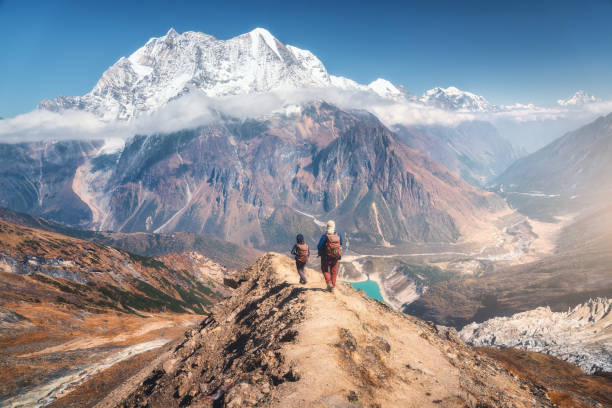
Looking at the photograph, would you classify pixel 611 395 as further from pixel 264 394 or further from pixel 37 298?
pixel 37 298

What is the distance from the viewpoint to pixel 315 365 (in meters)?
12.7

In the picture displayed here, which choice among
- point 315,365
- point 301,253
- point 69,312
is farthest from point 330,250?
point 69,312

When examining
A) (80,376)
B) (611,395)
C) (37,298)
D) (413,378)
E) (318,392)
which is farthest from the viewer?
(37,298)

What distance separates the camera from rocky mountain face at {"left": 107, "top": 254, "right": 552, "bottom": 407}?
12.0 meters

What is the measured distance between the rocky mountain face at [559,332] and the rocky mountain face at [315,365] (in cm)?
9958

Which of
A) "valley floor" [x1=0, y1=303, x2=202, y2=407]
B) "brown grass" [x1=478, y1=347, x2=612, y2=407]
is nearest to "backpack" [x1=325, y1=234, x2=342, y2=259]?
"valley floor" [x1=0, y1=303, x2=202, y2=407]

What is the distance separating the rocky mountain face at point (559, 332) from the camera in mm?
95938

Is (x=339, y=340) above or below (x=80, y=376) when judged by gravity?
above

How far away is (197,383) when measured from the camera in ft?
57.7

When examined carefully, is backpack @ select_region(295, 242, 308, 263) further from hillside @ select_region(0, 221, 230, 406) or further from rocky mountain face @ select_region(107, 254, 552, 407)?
hillside @ select_region(0, 221, 230, 406)

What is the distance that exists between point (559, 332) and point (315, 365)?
151 metres

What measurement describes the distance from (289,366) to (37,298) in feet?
343

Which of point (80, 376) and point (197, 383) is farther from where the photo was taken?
point (80, 376)

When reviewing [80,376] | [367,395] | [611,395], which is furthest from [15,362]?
[611,395]
